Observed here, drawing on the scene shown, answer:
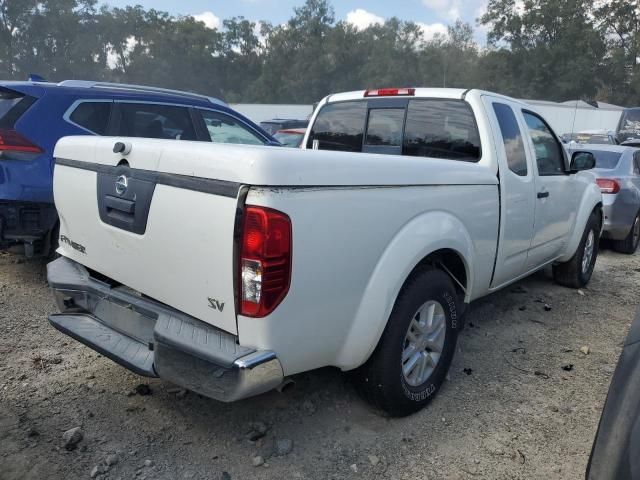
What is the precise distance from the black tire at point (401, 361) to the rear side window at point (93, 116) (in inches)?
150

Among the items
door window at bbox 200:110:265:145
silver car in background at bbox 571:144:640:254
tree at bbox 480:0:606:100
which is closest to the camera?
door window at bbox 200:110:265:145

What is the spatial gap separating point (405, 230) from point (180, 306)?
1.18 m

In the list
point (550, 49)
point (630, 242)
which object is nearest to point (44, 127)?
point (630, 242)

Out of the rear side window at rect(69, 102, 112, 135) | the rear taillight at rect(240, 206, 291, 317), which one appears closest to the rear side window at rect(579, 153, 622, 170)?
the rear side window at rect(69, 102, 112, 135)

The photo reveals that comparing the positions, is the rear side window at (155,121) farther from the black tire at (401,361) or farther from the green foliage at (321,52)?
the green foliage at (321,52)

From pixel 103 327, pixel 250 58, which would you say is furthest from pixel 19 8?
pixel 103 327

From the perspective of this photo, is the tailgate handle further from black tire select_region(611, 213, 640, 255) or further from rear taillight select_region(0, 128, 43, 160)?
black tire select_region(611, 213, 640, 255)

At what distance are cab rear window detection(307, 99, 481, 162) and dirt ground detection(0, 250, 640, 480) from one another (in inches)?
60.2

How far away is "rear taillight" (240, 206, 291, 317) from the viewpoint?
200cm

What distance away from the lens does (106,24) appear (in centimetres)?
6706

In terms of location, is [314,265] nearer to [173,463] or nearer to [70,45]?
[173,463]

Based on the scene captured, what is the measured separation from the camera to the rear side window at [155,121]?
212 inches

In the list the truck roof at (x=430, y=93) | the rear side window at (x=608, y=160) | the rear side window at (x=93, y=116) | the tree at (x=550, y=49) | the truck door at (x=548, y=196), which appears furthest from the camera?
the tree at (x=550, y=49)

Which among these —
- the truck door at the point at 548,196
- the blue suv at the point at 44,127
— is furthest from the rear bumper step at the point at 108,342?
the truck door at the point at 548,196
